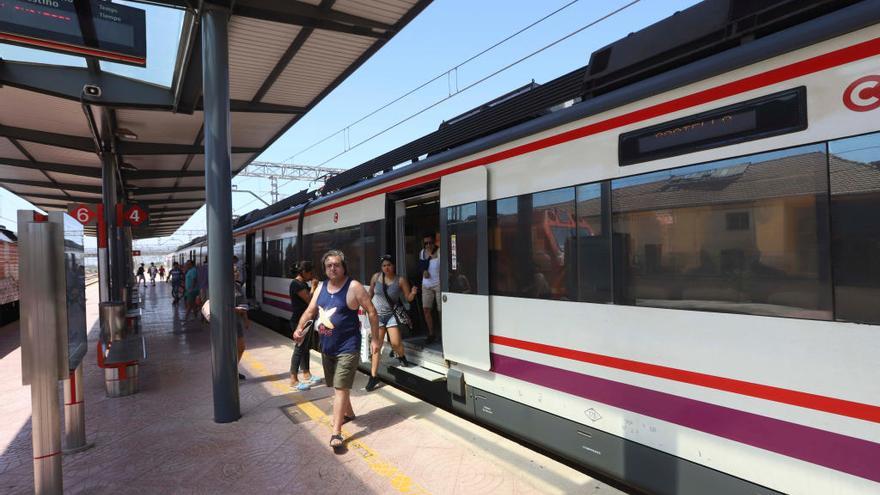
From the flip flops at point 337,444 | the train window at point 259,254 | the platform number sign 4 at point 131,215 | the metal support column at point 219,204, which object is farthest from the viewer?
the train window at point 259,254

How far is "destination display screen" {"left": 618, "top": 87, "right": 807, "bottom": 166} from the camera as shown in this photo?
2551 millimetres

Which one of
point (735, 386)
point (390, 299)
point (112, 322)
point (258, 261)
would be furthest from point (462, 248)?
point (258, 261)

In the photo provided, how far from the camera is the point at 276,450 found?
4.27 meters

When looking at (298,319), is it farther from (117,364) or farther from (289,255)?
(289,255)

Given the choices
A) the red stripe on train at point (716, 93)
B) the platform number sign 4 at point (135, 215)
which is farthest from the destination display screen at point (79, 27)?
the platform number sign 4 at point (135, 215)

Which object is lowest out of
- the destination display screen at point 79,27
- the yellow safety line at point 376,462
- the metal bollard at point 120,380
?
the yellow safety line at point 376,462

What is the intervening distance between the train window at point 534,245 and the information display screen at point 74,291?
337 centimetres

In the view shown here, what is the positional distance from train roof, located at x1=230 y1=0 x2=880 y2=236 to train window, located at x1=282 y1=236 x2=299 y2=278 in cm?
597

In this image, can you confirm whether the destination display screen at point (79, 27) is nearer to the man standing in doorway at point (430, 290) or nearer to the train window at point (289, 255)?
the man standing in doorway at point (430, 290)

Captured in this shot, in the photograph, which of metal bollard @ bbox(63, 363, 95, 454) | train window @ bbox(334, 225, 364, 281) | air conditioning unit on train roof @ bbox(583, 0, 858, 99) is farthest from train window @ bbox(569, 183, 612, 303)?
metal bollard @ bbox(63, 363, 95, 454)

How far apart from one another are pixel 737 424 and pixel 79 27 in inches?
274

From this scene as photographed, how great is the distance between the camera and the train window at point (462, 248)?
4.71m

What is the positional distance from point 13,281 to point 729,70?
66.6 feet

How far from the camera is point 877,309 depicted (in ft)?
7.27
